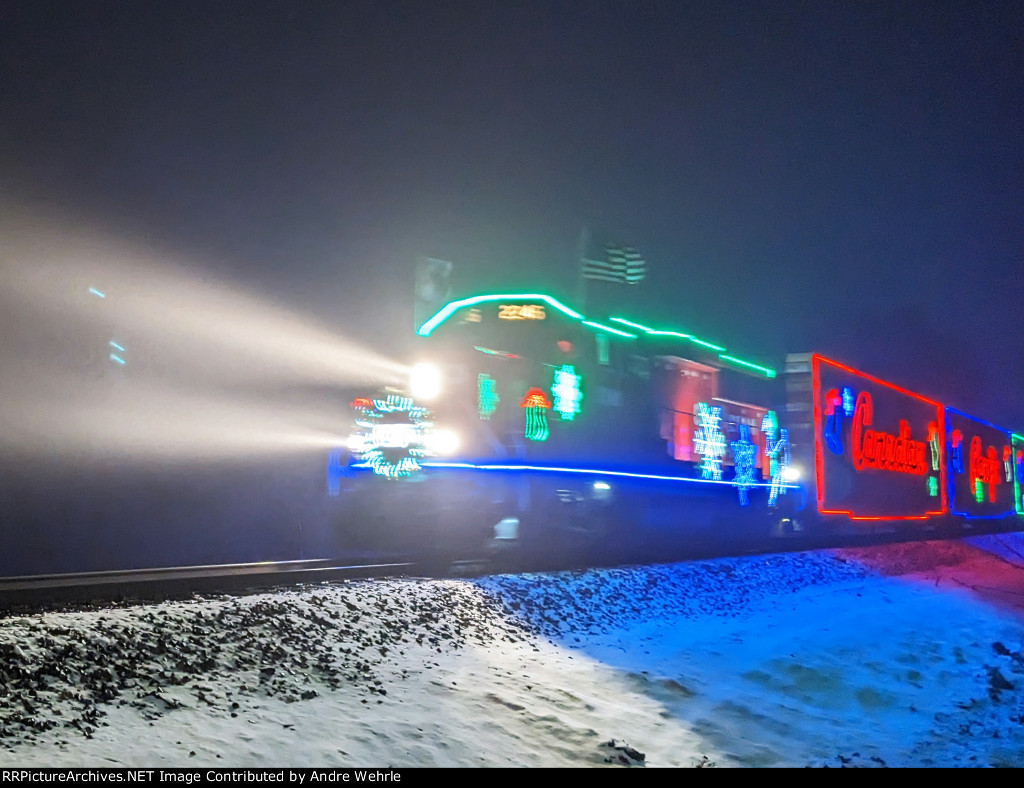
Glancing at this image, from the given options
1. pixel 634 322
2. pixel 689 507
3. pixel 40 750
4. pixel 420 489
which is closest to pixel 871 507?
pixel 689 507

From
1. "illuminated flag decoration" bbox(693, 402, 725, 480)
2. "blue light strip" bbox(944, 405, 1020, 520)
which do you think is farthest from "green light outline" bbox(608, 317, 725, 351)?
"blue light strip" bbox(944, 405, 1020, 520)

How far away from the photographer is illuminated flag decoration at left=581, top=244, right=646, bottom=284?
24.8 m

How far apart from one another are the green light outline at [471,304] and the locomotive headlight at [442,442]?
4.69ft

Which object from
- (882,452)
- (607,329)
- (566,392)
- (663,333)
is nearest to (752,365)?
(663,333)

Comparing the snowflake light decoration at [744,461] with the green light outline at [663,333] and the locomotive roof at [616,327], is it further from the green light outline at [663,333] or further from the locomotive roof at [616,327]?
the green light outline at [663,333]

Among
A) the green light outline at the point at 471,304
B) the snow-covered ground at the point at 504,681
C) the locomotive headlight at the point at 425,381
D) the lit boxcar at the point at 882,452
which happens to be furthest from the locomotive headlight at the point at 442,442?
the lit boxcar at the point at 882,452

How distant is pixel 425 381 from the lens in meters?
10.7

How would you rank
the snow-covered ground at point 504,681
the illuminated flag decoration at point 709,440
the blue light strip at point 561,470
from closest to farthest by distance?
the snow-covered ground at point 504,681
the blue light strip at point 561,470
the illuminated flag decoration at point 709,440

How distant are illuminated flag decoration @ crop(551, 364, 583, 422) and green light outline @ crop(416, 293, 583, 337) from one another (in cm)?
89

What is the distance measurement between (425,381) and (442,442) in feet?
2.81

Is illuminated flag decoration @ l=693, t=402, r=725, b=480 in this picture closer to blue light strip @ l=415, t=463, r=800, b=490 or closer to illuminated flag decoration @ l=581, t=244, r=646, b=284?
blue light strip @ l=415, t=463, r=800, b=490

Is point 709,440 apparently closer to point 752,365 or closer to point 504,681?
point 752,365

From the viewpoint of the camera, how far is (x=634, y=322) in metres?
13.6

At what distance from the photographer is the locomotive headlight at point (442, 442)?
10438mm
